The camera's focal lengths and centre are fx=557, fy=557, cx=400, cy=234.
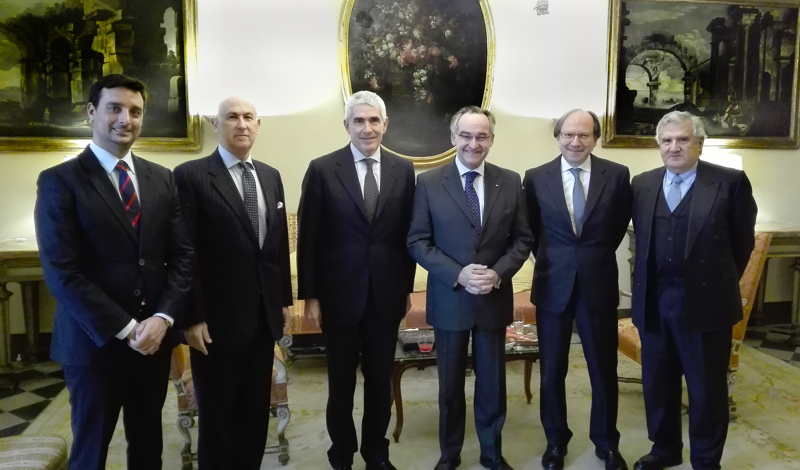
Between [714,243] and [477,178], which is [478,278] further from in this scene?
[714,243]

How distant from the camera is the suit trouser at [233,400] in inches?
88.0

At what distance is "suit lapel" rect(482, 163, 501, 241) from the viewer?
96.8 inches

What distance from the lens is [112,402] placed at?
6.22 ft

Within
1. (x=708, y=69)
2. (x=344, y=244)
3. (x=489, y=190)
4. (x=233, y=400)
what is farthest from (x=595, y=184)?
(x=708, y=69)

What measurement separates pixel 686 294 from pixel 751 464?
3.54 ft

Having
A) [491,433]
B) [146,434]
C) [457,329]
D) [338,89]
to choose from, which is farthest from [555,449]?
[338,89]

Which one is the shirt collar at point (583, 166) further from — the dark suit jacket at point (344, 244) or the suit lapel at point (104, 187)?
the suit lapel at point (104, 187)

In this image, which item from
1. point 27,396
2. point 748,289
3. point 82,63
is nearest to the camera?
point 748,289

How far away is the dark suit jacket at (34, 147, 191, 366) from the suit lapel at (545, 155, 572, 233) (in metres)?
1.61

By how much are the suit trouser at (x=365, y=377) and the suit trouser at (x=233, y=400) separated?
0.96 ft

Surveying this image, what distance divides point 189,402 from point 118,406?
0.81 m

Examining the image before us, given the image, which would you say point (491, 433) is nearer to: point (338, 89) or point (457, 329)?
point (457, 329)

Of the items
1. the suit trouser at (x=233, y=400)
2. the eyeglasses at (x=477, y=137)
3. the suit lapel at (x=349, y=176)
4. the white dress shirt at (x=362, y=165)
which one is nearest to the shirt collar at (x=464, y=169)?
the eyeglasses at (x=477, y=137)

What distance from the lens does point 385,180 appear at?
2.46m
